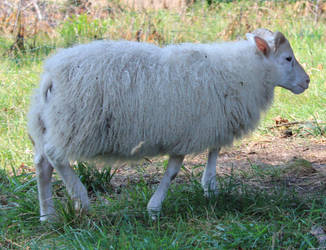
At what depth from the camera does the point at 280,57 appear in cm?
337

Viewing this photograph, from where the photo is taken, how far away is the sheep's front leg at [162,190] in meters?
2.97

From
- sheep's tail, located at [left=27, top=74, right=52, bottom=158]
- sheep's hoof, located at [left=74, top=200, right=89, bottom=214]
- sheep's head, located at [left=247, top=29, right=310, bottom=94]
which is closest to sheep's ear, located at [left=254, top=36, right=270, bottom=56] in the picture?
sheep's head, located at [left=247, top=29, right=310, bottom=94]

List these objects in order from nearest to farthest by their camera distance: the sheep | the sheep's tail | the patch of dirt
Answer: the sheep → the sheep's tail → the patch of dirt

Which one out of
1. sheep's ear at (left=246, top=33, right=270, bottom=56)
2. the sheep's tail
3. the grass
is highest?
sheep's ear at (left=246, top=33, right=270, bottom=56)

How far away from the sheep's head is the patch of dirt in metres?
0.68

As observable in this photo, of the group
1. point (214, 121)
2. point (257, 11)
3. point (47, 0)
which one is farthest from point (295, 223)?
point (47, 0)

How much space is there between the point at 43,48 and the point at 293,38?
140 inches

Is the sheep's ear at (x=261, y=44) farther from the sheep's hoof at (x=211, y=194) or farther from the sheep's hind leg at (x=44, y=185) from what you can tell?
the sheep's hind leg at (x=44, y=185)

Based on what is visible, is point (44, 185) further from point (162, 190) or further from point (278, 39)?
point (278, 39)

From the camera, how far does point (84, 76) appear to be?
9.01 ft

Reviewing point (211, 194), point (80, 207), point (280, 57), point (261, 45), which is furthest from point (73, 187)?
point (280, 57)

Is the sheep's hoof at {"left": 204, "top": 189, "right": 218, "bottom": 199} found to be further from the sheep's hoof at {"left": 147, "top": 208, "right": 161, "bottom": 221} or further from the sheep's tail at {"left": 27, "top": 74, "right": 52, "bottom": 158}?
the sheep's tail at {"left": 27, "top": 74, "right": 52, "bottom": 158}

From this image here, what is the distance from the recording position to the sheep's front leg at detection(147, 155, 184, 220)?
2.97 metres

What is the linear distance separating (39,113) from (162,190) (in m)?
0.92
